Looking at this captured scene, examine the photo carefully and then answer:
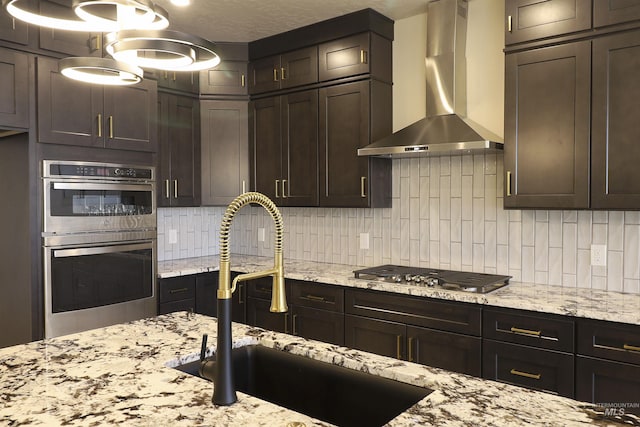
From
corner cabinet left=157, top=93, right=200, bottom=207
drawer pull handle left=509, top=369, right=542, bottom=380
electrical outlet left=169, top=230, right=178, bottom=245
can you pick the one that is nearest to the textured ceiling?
corner cabinet left=157, top=93, right=200, bottom=207

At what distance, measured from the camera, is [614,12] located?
2488 millimetres

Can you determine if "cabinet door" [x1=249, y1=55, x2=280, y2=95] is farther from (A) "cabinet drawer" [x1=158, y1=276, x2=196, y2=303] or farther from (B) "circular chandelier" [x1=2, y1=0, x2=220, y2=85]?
(B) "circular chandelier" [x1=2, y1=0, x2=220, y2=85]

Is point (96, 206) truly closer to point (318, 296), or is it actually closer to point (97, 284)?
point (97, 284)

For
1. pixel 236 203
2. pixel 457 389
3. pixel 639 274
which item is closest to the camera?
pixel 236 203

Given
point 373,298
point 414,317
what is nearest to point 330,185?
point 373,298

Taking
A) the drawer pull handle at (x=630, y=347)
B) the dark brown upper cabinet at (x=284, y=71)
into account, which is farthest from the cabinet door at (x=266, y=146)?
the drawer pull handle at (x=630, y=347)

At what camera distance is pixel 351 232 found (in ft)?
13.1

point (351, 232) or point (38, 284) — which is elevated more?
point (351, 232)

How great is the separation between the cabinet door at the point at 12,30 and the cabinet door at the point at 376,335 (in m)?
2.57

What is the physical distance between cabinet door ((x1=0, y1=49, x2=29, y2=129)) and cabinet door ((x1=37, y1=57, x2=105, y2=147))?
0.07 meters

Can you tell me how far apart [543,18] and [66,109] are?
2854 millimetres

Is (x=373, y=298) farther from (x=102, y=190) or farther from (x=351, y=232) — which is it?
(x=102, y=190)

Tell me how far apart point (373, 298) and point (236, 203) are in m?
2.03

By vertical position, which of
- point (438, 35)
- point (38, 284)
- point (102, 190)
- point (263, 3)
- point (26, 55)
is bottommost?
point (38, 284)
